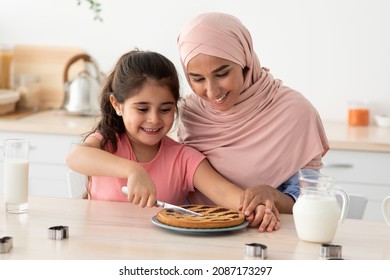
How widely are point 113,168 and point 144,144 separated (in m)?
0.25

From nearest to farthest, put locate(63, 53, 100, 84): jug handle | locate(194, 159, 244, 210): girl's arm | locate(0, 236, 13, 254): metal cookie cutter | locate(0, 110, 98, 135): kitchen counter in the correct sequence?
locate(0, 236, 13, 254): metal cookie cutter, locate(194, 159, 244, 210): girl's arm, locate(0, 110, 98, 135): kitchen counter, locate(63, 53, 100, 84): jug handle

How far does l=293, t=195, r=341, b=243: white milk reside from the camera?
5.70 ft

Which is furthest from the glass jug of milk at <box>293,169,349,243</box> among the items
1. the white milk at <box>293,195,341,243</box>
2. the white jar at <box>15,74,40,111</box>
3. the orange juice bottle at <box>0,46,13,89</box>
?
the orange juice bottle at <box>0,46,13,89</box>

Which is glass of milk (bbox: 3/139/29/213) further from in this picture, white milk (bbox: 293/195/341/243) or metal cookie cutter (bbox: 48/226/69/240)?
white milk (bbox: 293/195/341/243)

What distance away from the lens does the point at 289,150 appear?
2.32 meters

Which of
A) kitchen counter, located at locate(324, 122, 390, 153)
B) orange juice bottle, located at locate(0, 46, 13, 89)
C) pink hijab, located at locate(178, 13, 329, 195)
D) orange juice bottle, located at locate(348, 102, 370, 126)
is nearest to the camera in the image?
pink hijab, located at locate(178, 13, 329, 195)

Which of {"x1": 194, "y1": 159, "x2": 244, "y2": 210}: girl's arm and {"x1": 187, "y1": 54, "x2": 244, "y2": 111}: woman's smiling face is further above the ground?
{"x1": 187, "y1": 54, "x2": 244, "y2": 111}: woman's smiling face

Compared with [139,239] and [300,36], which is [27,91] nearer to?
[300,36]

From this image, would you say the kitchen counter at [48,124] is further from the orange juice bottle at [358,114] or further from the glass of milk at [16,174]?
the glass of milk at [16,174]

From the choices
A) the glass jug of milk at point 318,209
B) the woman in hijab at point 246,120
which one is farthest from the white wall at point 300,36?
the glass jug of milk at point 318,209

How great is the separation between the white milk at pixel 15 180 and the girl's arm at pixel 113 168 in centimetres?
22

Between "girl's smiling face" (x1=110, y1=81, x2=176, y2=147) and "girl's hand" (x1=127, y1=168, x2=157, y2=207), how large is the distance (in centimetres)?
29

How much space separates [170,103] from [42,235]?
61 cm

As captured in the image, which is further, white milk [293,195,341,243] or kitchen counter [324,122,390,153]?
kitchen counter [324,122,390,153]
